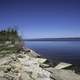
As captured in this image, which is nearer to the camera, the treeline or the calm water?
the treeline

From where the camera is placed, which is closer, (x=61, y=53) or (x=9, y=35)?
(x=9, y=35)

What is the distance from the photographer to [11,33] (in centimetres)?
1853

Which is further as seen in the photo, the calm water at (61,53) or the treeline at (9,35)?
the calm water at (61,53)

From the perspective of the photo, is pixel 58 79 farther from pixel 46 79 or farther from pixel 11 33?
pixel 11 33

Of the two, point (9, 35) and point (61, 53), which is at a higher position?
point (9, 35)

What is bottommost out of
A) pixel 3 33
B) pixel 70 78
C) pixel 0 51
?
pixel 70 78

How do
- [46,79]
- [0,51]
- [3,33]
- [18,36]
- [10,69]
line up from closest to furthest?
[46,79]
[10,69]
[0,51]
[3,33]
[18,36]

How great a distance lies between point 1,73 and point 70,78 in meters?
3.29

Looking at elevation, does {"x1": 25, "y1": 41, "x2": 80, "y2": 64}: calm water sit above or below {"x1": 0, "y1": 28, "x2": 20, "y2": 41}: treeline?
below

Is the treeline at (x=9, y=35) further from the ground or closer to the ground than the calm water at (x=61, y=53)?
further from the ground

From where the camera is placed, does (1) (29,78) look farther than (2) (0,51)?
No

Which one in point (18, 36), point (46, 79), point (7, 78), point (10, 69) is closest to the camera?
point (7, 78)

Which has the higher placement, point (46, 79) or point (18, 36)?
point (18, 36)

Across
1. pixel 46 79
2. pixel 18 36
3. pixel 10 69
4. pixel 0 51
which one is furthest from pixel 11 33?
pixel 46 79
